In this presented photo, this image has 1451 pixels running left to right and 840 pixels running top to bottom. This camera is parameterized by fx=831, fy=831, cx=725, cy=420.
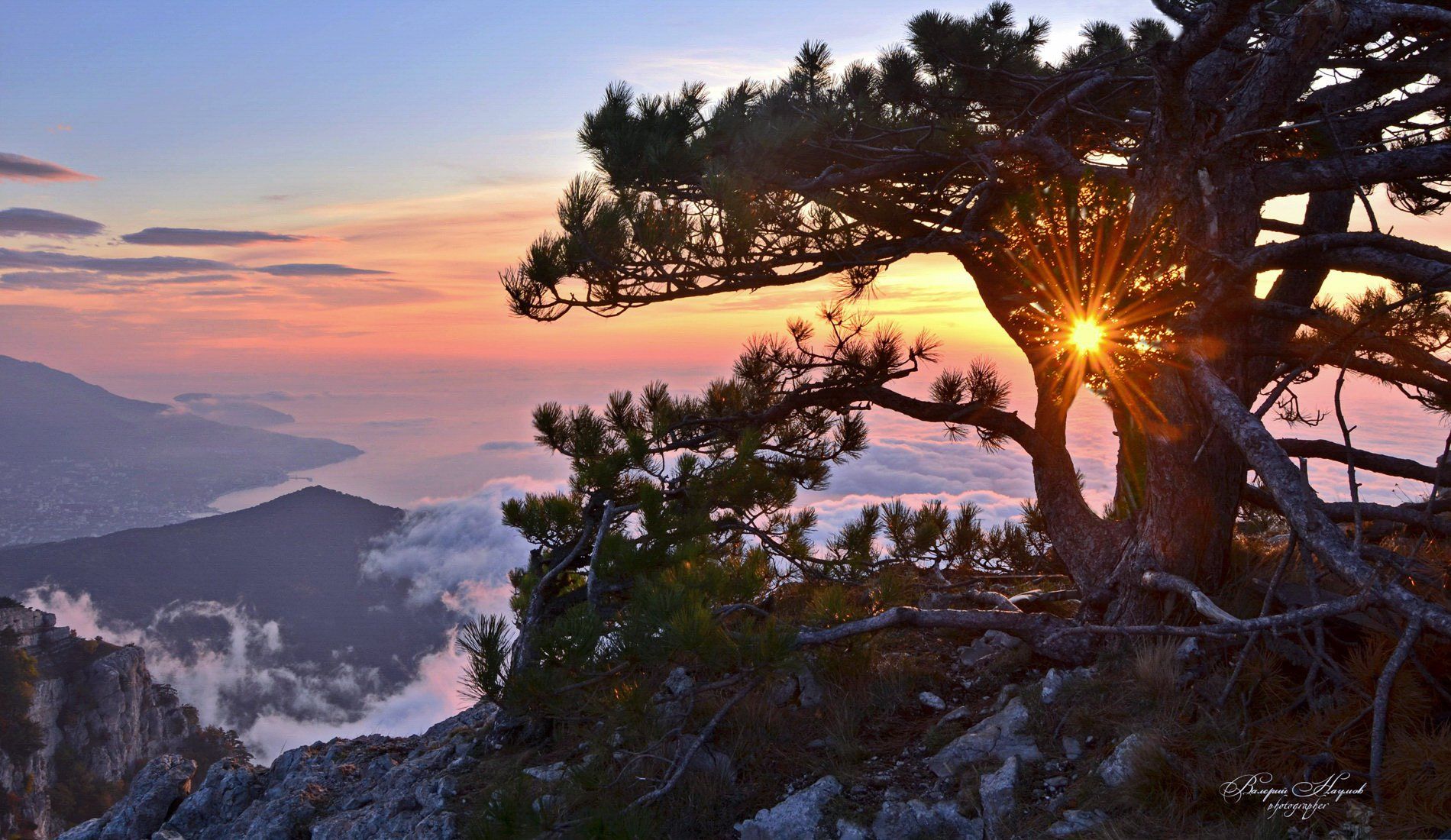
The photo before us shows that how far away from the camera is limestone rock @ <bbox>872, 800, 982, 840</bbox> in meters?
4.44

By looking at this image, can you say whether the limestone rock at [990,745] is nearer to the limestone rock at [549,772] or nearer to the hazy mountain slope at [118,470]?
the limestone rock at [549,772]

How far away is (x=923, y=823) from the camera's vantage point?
452cm

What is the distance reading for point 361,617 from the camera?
10106 cm

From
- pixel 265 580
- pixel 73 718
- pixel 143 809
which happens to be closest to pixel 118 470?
pixel 265 580

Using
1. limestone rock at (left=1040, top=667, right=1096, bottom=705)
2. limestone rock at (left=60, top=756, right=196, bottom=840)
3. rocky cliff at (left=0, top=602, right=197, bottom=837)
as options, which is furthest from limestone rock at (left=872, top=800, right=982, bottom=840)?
rocky cliff at (left=0, top=602, right=197, bottom=837)

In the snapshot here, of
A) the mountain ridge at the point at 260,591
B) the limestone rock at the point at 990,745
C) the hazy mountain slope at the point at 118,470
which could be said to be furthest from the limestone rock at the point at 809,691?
the hazy mountain slope at the point at 118,470

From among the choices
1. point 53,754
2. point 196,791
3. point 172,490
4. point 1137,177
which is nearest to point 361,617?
point 53,754

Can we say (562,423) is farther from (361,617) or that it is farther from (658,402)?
(361,617)

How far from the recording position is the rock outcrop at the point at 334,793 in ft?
20.9

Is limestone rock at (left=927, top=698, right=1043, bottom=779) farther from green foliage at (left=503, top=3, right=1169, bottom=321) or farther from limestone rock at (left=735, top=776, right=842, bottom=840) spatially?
green foliage at (left=503, top=3, right=1169, bottom=321)

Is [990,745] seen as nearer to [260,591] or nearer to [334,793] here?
[334,793]

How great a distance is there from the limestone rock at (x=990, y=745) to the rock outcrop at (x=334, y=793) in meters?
3.35

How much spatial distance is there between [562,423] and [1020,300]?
391 cm

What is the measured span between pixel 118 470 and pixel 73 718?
11571 centimetres
